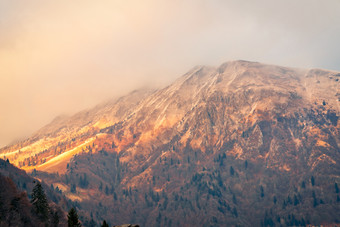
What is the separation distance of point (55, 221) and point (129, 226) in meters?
66.0

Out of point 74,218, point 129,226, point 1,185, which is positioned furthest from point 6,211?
point 129,226

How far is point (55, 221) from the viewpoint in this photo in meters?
147

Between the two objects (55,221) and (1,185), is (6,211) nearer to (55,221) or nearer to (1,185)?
(55,221)

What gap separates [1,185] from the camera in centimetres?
16862

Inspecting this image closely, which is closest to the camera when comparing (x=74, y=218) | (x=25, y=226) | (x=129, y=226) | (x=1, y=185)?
(x=129, y=226)

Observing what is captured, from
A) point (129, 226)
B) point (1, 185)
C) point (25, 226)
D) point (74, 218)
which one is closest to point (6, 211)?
point (25, 226)

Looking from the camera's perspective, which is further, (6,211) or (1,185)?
(1,185)

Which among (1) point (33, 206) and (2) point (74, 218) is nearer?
Result: (2) point (74, 218)

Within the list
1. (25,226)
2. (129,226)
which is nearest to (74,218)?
(129,226)

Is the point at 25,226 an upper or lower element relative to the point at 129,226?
lower

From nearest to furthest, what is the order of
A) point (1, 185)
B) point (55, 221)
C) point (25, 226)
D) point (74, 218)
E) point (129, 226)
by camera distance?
point (129, 226), point (74, 218), point (25, 226), point (55, 221), point (1, 185)

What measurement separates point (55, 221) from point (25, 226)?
1260 centimetres

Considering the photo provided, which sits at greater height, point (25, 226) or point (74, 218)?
point (74, 218)

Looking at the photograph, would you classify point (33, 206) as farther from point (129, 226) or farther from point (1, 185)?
point (129, 226)
